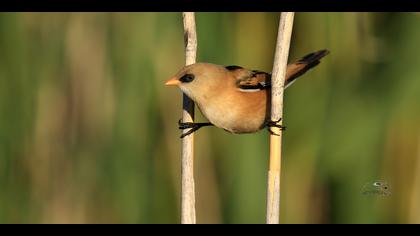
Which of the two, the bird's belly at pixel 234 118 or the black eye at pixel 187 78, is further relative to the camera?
the bird's belly at pixel 234 118

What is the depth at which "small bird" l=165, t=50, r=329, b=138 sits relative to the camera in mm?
1872

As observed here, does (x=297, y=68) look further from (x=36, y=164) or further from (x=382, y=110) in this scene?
(x=36, y=164)

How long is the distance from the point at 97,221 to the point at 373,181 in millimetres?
1203

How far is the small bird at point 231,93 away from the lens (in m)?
1.87

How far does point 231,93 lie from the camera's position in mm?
2082

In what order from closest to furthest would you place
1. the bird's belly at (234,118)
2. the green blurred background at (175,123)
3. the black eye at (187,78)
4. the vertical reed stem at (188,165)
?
the vertical reed stem at (188,165)
the black eye at (187,78)
the bird's belly at (234,118)
the green blurred background at (175,123)

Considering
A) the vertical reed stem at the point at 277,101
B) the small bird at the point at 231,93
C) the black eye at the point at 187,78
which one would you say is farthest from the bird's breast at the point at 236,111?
the vertical reed stem at the point at 277,101

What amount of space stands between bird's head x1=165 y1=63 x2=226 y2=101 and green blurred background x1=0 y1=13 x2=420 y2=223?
26.2 inches

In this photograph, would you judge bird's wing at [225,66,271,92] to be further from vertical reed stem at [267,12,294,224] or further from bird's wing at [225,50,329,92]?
vertical reed stem at [267,12,294,224]

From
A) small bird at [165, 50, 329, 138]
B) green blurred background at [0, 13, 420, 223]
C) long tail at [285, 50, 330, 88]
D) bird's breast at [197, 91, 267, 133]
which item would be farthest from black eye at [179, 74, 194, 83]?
green blurred background at [0, 13, 420, 223]

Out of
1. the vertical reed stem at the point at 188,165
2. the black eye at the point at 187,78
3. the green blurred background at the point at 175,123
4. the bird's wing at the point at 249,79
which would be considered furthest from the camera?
the green blurred background at the point at 175,123

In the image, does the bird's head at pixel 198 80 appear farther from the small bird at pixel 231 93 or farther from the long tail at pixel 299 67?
the long tail at pixel 299 67

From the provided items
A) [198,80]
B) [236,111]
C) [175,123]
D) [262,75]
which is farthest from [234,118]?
[175,123]
